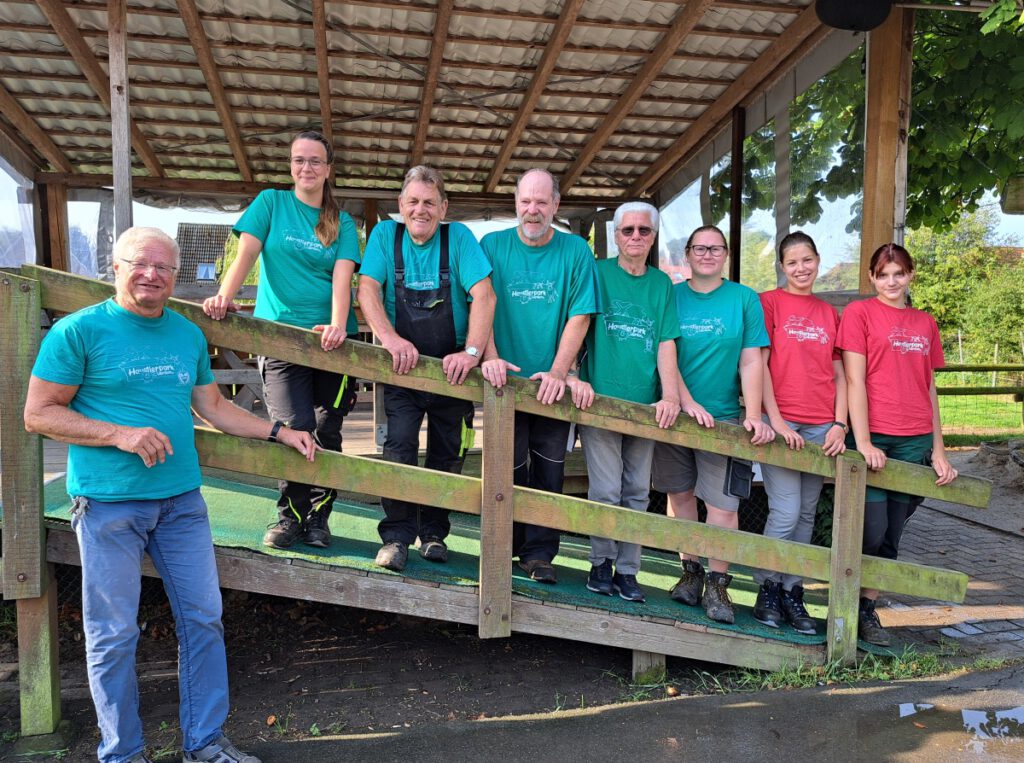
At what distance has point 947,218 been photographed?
8023mm

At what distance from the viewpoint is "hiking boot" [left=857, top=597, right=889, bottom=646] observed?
12.2 ft

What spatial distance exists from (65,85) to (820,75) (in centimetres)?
688

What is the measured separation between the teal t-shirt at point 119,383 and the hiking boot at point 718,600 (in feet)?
7.80

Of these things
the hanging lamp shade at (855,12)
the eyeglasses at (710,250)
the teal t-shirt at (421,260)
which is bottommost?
the teal t-shirt at (421,260)

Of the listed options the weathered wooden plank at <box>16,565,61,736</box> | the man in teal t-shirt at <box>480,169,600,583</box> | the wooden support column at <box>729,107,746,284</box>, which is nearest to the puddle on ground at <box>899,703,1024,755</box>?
the man in teal t-shirt at <box>480,169,600,583</box>

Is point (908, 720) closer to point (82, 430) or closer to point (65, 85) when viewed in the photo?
point (82, 430)

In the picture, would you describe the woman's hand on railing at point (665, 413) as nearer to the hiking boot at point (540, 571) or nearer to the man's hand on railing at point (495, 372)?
the man's hand on railing at point (495, 372)

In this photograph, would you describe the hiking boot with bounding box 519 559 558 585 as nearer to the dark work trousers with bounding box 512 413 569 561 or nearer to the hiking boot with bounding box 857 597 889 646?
the dark work trousers with bounding box 512 413 569 561

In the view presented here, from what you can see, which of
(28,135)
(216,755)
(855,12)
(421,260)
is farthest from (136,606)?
(28,135)

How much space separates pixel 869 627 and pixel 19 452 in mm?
3844

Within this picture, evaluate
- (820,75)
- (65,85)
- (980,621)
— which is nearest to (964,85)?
(820,75)

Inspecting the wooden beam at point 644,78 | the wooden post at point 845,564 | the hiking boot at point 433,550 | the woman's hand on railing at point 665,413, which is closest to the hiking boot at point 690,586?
the wooden post at point 845,564

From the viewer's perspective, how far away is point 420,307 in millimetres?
3184

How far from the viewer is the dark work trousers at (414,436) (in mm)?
3303
